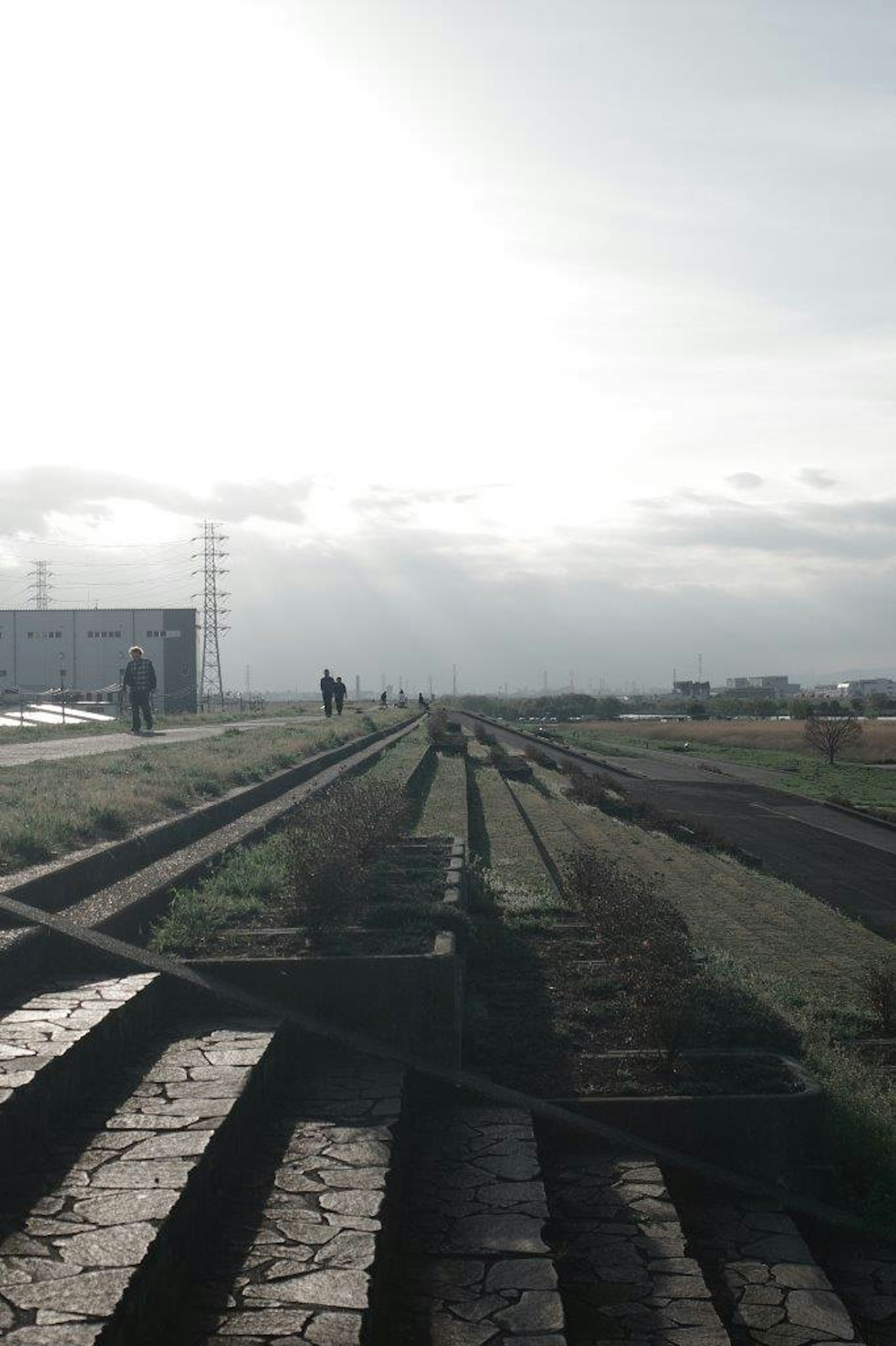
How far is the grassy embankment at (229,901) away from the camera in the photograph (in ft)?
20.6

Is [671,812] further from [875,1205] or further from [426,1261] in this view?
[426,1261]

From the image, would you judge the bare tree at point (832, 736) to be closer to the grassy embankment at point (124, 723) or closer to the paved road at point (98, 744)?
the grassy embankment at point (124, 723)

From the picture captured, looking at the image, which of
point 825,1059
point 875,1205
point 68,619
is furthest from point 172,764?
point 68,619

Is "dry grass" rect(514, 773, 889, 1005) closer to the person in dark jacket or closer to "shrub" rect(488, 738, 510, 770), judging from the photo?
the person in dark jacket

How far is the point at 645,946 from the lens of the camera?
22.4ft

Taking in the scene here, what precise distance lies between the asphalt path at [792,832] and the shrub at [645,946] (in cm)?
432

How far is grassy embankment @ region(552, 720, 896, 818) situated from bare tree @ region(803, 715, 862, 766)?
43 centimetres

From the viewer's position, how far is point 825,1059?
625 cm

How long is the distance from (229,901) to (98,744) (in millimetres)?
11284

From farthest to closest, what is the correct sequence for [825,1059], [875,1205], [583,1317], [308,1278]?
[825,1059], [875,1205], [583,1317], [308,1278]

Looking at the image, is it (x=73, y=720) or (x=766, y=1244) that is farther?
(x=73, y=720)

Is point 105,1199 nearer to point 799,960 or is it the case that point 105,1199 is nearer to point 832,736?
point 799,960

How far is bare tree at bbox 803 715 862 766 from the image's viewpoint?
157ft

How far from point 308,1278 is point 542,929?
5549 millimetres
